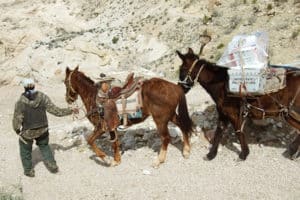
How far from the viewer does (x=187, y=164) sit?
8781mm

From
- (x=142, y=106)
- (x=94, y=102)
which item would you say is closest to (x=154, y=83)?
(x=142, y=106)

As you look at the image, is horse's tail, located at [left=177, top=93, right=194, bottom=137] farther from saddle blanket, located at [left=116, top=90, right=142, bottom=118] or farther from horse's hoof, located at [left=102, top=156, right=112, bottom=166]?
horse's hoof, located at [left=102, top=156, right=112, bottom=166]

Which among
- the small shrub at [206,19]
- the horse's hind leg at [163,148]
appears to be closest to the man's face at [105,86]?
the horse's hind leg at [163,148]

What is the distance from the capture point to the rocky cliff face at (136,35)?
699 inches

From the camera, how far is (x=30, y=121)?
8.38 metres

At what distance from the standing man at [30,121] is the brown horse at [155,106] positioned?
637 millimetres

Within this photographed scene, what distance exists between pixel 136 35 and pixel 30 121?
13.6m

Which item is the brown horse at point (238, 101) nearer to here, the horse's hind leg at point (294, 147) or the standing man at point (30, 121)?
the horse's hind leg at point (294, 147)

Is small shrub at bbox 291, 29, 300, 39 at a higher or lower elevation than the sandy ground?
higher

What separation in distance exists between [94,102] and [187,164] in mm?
2205

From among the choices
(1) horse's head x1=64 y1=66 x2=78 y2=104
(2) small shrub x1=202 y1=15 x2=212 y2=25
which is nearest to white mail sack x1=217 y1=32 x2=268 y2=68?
(1) horse's head x1=64 y1=66 x2=78 y2=104

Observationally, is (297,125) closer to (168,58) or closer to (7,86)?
(168,58)

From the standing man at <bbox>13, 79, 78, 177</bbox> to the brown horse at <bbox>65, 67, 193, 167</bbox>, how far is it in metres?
0.64

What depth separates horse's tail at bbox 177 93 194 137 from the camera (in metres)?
8.66
